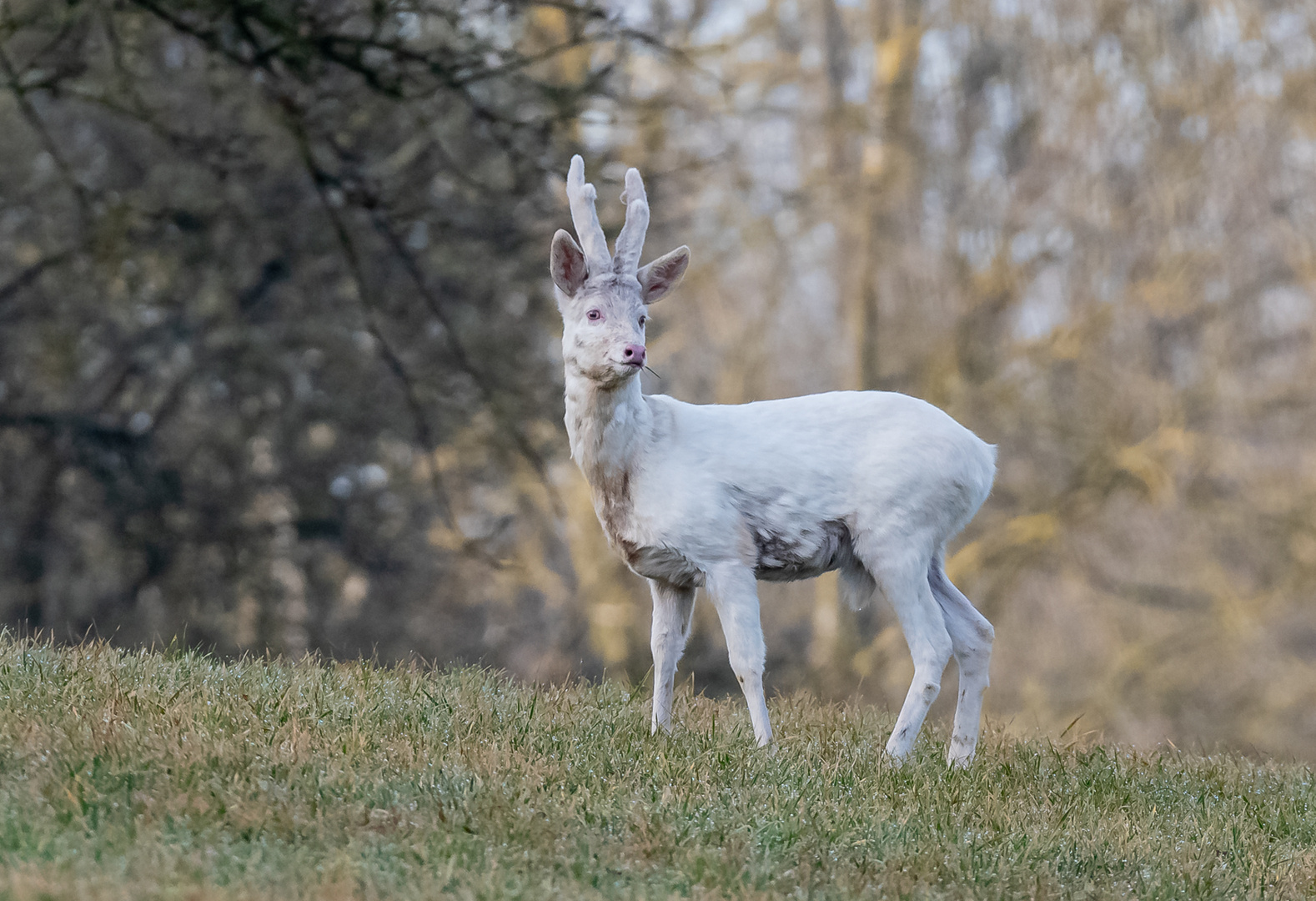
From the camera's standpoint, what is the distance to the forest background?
12352mm

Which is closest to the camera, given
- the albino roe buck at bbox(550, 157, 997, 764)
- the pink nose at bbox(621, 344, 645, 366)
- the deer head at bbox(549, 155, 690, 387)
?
the pink nose at bbox(621, 344, 645, 366)

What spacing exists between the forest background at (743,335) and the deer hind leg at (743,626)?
215 inches

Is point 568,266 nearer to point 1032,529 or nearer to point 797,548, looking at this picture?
point 797,548

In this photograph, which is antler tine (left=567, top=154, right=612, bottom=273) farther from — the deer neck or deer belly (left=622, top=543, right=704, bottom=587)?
deer belly (left=622, top=543, right=704, bottom=587)

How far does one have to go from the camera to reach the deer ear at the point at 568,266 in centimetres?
578

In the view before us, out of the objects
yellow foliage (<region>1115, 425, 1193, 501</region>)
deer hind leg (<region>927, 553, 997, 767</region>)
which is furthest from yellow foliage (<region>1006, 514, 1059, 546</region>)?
deer hind leg (<region>927, 553, 997, 767</region>)

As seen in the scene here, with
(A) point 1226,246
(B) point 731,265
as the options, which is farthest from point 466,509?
(A) point 1226,246

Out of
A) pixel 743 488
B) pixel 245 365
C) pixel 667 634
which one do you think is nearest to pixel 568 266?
pixel 743 488

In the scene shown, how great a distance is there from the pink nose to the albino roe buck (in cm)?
7

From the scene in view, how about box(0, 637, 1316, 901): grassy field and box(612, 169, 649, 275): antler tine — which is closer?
box(0, 637, 1316, 901): grassy field

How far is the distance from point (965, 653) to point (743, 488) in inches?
51.6

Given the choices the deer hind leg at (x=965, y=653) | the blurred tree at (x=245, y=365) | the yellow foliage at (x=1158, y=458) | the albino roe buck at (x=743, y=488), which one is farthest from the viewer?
the yellow foliage at (x=1158, y=458)

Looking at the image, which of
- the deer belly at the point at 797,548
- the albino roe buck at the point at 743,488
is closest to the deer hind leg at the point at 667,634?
the albino roe buck at the point at 743,488

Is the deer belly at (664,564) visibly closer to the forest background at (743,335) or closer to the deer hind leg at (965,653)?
the deer hind leg at (965,653)
